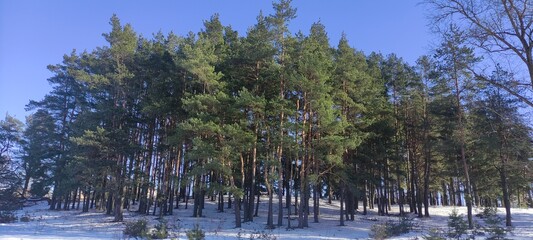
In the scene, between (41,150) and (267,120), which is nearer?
(267,120)

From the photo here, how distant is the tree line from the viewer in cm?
2564

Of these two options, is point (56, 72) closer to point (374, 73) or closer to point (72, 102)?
point (72, 102)

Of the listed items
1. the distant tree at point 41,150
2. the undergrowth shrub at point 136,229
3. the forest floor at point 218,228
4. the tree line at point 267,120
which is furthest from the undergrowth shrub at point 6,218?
the undergrowth shrub at point 136,229

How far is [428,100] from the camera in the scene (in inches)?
1316

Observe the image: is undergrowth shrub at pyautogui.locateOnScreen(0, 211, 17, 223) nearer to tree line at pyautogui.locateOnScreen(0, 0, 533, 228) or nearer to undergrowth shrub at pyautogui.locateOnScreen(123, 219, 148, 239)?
tree line at pyautogui.locateOnScreen(0, 0, 533, 228)

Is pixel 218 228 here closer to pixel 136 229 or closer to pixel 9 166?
pixel 136 229

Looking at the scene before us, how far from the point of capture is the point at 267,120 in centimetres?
2794

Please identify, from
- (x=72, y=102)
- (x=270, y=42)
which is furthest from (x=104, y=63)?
(x=270, y=42)

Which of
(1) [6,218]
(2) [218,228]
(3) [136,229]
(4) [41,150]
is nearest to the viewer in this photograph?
(3) [136,229]

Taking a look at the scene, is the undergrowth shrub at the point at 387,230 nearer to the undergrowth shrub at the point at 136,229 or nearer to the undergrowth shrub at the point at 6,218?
the undergrowth shrub at the point at 136,229

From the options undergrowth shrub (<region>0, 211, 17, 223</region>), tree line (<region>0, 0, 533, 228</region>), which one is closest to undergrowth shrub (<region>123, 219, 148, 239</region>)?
tree line (<region>0, 0, 533, 228</region>)

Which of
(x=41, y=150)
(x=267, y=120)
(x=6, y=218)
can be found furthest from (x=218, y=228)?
(x=41, y=150)

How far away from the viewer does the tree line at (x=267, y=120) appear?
25641mm

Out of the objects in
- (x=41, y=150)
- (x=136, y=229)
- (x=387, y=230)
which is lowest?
(x=136, y=229)
